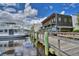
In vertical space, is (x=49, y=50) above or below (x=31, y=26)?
below

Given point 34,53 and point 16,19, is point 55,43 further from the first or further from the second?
point 16,19

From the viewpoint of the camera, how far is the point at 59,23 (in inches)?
75.3

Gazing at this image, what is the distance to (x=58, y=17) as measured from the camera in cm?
190

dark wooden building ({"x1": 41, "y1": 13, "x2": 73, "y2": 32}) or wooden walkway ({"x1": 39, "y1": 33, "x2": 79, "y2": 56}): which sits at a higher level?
dark wooden building ({"x1": 41, "y1": 13, "x2": 73, "y2": 32})

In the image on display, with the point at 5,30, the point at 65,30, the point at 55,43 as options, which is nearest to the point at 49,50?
the point at 55,43

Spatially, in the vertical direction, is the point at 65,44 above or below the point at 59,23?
below

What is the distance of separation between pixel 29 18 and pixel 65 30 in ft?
1.40

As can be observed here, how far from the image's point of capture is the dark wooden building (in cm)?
189

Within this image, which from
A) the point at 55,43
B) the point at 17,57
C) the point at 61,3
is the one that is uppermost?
the point at 61,3

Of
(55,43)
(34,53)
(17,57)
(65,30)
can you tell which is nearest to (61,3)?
(65,30)

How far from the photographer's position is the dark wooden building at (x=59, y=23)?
189cm

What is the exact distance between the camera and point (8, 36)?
1.93m

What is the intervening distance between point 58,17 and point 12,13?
20.5 inches

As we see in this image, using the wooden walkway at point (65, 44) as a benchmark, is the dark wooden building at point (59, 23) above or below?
above
